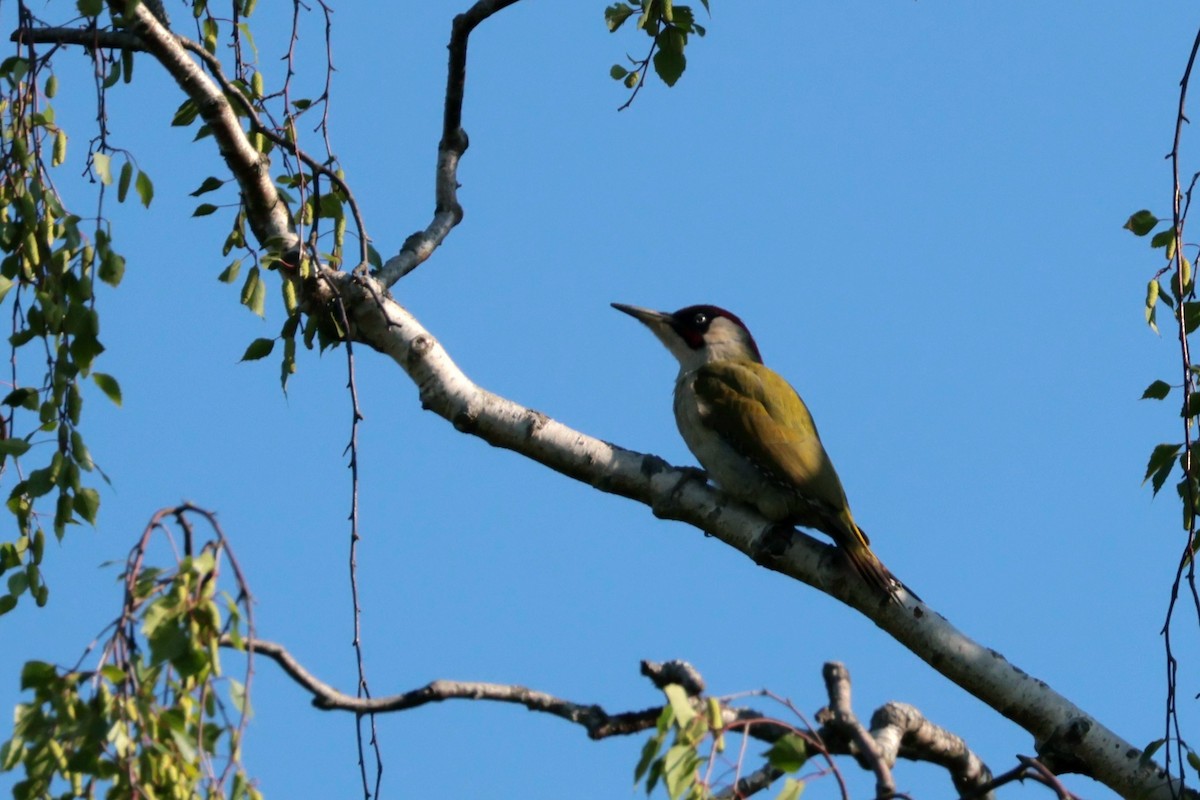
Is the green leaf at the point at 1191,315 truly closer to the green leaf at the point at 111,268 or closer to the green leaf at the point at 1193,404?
the green leaf at the point at 1193,404

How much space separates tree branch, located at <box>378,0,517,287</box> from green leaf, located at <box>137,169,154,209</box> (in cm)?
154

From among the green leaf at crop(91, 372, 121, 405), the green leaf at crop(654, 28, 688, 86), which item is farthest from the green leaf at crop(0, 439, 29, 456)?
the green leaf at crop(654, 28, 688, 86)

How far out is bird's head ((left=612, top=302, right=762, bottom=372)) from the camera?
25.3 ft

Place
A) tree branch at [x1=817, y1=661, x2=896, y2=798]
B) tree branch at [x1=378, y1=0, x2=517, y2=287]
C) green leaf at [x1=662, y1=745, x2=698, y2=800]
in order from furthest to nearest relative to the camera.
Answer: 1. tree branch at [x1=378, y1=0, x2=517, y2=287]
2. tree branch at [x1=817, y1=661, x2=896, y2=798]
3. green leaf at [x1=662, y1=745, x2=698, y2=800]

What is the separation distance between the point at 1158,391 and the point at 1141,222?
509 millimetres

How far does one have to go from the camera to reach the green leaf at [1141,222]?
451 cm

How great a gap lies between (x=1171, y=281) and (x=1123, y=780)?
1368 millimetres

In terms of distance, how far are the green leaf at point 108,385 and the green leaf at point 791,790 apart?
1.91 m

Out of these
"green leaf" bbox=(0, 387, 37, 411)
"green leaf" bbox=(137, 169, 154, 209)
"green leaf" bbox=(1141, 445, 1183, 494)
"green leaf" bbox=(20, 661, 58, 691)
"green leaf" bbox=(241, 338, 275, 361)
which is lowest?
"green leaf" bbox=(20, 661, 58, 691)

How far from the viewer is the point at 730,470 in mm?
6047

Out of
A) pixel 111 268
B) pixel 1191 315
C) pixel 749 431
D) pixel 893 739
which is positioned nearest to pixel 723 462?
pixel 749 431

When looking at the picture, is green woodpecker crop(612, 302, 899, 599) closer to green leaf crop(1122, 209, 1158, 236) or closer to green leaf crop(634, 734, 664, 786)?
green leaf crop(1122, 209, 1158, 236)

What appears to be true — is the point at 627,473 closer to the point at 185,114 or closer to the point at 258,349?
the point at 258,349

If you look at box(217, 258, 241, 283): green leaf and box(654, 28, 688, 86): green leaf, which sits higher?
box(654, 28, 688, 86): green leaf
